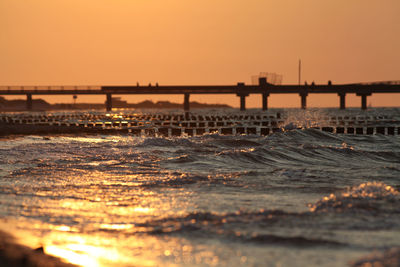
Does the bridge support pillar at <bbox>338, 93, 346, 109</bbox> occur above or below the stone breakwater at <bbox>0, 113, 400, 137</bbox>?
above

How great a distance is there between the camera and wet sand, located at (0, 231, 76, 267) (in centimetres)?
486

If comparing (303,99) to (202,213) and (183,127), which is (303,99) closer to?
(183,127)

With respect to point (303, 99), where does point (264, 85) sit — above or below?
above

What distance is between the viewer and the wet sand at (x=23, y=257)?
486 cm

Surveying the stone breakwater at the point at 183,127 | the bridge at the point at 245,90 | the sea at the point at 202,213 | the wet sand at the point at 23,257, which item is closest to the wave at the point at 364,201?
the sea at the point at 202,213

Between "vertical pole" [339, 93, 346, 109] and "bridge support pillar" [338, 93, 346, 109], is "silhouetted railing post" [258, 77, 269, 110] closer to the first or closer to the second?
"bridge support pillar" [338, 93, 346, 109]

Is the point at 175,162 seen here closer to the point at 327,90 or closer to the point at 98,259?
the point at 98,259

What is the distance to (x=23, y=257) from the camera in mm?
5035

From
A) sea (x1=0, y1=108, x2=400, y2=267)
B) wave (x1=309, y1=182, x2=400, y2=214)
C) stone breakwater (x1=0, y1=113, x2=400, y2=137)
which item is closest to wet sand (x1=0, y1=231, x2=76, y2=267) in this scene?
sea (x1=0, y1=108, x2=400, y2=267)

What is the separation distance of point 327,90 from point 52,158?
126395 millimetres

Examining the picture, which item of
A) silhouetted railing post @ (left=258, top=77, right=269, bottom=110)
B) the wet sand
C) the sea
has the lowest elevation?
the sea

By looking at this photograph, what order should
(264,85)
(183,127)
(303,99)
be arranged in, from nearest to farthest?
1. (183,127)
2. (264,85)
3. (303,99)

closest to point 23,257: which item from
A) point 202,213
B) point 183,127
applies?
point 202,213

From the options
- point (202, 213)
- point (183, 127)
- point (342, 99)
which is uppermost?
point (342, 99)
